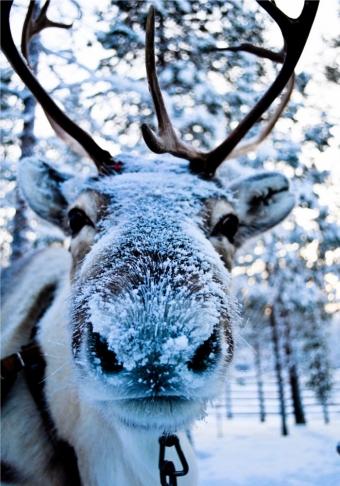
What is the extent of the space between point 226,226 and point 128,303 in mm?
1128

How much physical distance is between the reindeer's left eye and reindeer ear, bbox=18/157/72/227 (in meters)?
1.31

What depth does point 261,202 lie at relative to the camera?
302cm

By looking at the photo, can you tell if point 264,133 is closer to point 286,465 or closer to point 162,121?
point 162,121

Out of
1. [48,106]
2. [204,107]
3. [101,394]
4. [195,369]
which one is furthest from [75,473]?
[204,107]

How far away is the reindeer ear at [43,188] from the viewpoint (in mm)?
2828

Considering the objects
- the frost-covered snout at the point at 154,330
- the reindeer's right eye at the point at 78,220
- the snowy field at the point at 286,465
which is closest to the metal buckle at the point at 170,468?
the snowy field at the point at 286,465

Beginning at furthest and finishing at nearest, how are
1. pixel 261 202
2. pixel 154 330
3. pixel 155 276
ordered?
pixel 261 202 < pixel 155 276 < pixel 154 330

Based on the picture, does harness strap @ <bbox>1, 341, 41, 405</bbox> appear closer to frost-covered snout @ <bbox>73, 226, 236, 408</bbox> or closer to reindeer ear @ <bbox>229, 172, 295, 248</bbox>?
frost-covered snout @ <bbox>73, 226, 236, 408</bbox>

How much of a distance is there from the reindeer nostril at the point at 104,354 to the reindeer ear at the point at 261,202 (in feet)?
6.14

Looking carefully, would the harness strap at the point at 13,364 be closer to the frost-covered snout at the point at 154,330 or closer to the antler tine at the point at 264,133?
the frost-covered snout at the point at 154,330

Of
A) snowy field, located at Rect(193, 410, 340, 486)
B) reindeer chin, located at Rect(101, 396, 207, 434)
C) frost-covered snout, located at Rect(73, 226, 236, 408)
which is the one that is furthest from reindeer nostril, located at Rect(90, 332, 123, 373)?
snowy field, located at Rect(193, 410, 340, 486)

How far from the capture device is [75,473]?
6.60ft

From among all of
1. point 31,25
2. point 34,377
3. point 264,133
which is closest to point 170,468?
point 34,377

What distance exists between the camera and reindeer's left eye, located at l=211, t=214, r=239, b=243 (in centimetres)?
214
